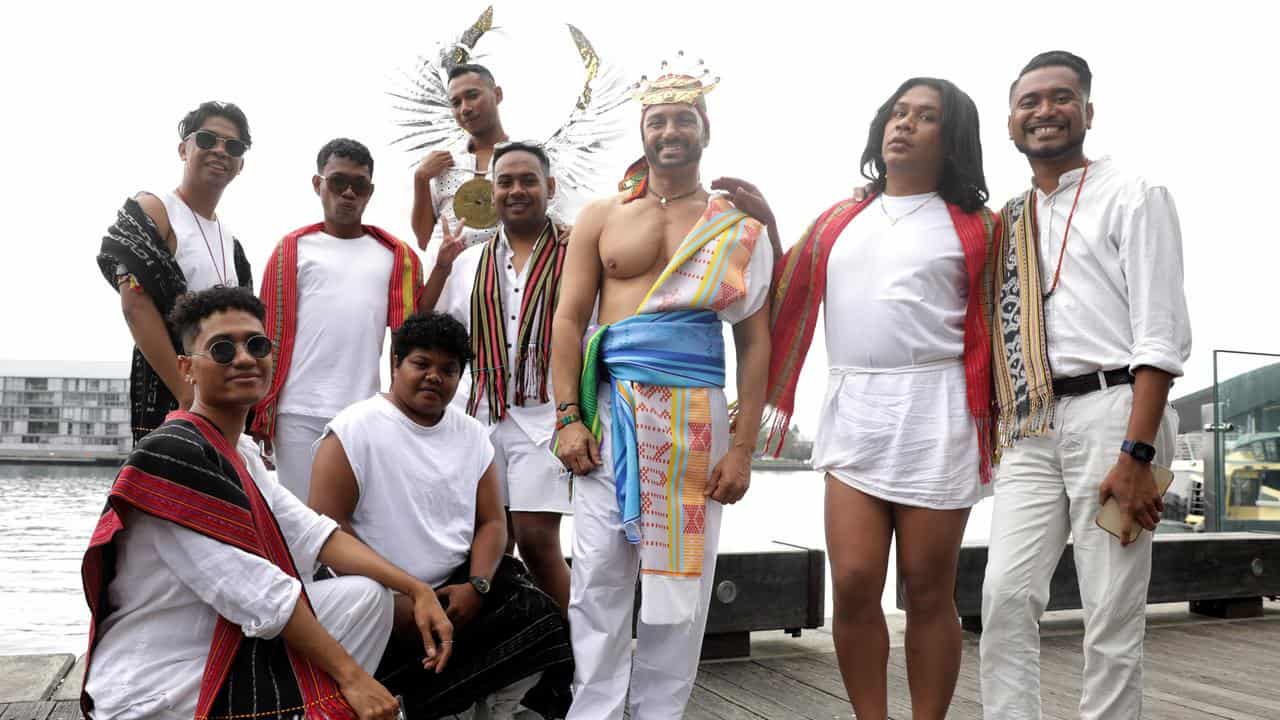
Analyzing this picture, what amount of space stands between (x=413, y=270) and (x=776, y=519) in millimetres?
23824

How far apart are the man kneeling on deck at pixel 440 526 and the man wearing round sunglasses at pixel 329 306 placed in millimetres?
339

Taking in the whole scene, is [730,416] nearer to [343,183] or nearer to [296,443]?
[296,443]

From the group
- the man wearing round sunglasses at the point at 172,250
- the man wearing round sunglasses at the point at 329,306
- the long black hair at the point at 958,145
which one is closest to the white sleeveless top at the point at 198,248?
the man wearing round sunglasses at the point at 172,250

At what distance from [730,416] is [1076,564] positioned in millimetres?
919

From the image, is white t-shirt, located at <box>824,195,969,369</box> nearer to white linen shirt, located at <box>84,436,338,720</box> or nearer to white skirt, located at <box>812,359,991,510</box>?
white skirt, located at <box>812,359,991,510</box>

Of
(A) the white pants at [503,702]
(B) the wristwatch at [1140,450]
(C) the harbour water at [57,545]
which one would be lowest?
(C) the harbour water at [57,545]

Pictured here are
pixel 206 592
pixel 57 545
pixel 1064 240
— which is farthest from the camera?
pixel 57 545

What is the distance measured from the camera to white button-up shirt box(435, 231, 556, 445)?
3.01 m

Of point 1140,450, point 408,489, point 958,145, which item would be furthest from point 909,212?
point 408,489

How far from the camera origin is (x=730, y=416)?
2670mm

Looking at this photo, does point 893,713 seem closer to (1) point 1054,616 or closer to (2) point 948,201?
(2) point 948,201

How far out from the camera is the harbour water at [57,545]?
300 inches

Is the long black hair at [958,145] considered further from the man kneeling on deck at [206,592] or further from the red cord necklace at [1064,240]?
the man kneeling on deck at [206,592]

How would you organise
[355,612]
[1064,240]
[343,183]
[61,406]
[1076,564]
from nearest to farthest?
[355,612], [1076,564], [1064,240], [343,183], [61,406]
